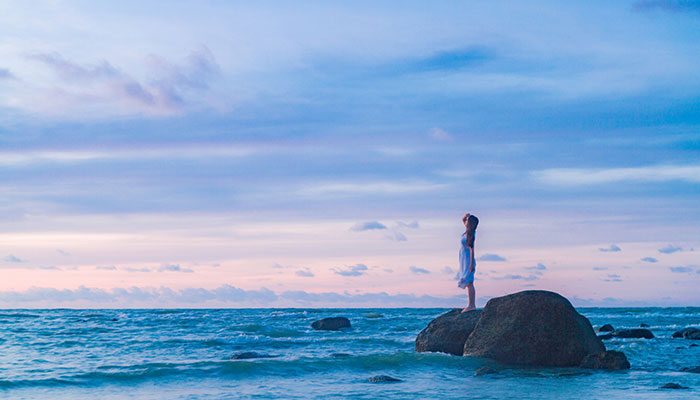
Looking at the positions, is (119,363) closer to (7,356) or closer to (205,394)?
(7,356)

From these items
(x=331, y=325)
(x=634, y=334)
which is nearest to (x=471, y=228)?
(x=634, y=334)

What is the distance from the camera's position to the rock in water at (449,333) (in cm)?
1670

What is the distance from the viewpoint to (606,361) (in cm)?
1408

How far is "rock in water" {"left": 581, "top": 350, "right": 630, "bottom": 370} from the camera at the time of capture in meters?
14.0

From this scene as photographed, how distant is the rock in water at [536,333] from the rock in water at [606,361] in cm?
36

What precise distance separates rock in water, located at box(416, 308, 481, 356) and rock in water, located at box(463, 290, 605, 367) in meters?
1.22

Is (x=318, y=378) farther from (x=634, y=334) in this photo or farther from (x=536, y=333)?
(x=634, y=334)

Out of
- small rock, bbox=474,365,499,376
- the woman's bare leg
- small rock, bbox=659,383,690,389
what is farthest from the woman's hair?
small rock, bbox=659,383,690,389

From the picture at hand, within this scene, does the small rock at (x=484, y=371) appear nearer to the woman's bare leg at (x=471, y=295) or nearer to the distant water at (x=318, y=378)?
the distant water at (x=318, y=378)

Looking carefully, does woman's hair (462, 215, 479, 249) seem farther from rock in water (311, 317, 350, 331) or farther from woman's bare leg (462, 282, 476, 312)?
rock in water (311, 317, 350, 331)

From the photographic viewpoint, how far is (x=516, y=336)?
14867mm

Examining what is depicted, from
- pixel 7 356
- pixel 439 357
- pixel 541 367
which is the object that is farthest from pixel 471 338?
pixel 7 356

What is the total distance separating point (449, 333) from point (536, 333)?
2.73 metres

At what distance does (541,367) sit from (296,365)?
5.35m
